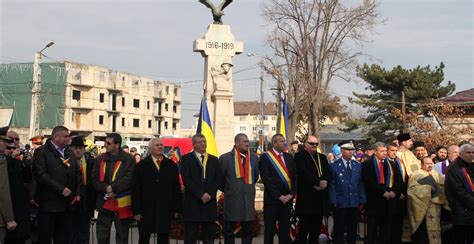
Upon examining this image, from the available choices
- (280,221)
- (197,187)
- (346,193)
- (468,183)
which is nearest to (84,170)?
(197,187)

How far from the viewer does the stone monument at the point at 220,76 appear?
13148mm

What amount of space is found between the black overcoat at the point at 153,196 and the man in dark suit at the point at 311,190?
1970 mm

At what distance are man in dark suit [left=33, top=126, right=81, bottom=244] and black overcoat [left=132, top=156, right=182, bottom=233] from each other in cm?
85

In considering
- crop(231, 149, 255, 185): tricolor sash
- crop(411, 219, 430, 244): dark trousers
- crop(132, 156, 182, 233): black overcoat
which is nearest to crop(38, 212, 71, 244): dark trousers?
crop(132, 156, 182, 233): black overcoat

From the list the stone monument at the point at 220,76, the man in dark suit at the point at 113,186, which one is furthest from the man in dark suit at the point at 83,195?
the stone monument at the point at 220,76

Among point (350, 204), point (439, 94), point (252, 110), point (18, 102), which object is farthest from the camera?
point (252, 110)

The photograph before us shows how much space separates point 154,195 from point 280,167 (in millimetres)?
1946

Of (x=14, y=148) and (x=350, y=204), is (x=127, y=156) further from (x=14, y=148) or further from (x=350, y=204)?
(x=350, y=204)

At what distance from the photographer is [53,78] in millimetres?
57406

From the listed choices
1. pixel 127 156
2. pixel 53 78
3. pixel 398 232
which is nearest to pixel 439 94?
pixel 398 232

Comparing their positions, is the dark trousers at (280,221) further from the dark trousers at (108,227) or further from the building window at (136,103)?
the building window at (136,103)

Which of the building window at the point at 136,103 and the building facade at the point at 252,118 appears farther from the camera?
the building facade at the point at 252,118

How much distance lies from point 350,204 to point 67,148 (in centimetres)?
436

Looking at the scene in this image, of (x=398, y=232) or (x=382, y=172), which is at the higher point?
(x=382, y=172)
